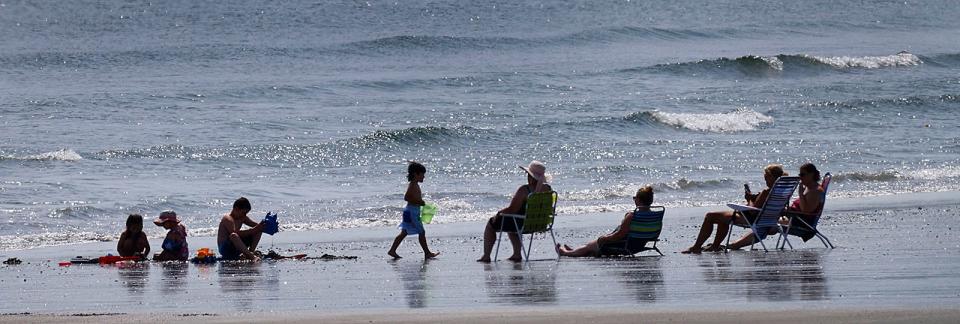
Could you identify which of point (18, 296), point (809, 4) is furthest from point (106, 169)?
point (809, 4)

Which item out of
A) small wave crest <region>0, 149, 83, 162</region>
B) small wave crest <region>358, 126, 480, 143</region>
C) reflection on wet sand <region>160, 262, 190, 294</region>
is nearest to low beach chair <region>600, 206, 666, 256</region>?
reflection on wet sand <region>160, 262, 190, 294</region>

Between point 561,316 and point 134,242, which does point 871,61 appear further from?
point 561,316

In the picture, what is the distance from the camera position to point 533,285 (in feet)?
30.1

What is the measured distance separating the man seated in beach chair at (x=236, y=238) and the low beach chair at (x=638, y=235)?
3.06m

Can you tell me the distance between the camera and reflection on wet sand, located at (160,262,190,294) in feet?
31.8

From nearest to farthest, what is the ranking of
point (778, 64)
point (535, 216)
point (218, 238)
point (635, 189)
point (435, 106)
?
point (535, 216), point (218, 238), point (635, 189), point (435, 106), point (778, 64)

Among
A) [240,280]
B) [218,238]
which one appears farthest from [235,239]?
[240,280]

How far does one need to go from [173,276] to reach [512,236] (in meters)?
2.91

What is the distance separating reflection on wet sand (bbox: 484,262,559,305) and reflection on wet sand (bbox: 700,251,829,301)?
1.05 meters

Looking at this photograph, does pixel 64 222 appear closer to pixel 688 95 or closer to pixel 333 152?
pixel 333 152

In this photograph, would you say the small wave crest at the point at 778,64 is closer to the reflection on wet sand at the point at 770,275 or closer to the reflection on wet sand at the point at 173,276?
the reflection on wet sand at the point at 173,276

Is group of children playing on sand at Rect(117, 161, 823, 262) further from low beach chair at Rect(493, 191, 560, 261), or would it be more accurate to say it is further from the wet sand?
the wet sand

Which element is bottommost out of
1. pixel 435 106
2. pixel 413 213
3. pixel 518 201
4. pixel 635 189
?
pixel 635 189

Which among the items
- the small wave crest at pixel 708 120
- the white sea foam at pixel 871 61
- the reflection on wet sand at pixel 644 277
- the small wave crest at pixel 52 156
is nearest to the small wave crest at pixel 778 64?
the white sea foam at pixel 871 61
